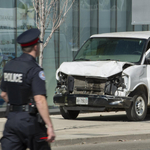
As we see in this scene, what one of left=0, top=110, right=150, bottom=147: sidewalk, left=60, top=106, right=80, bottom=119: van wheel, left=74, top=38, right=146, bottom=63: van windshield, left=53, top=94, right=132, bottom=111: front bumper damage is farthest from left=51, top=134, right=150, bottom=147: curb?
left=60, top=106, right=80, bottom=119: van wheel

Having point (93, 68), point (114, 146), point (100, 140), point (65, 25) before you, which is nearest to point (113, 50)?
point (93, 68)

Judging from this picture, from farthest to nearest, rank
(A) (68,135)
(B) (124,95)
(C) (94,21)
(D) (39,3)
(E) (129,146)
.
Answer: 1. (C) (94,21)
2. (D) (39,3)
3. (B) (124,95)
4. (A) (68,135)
5. (E) (129,146)

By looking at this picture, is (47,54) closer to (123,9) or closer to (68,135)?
(123,9)

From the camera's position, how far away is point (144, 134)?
9.41 m

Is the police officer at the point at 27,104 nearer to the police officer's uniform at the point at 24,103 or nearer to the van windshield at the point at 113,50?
the police officer's uniform at the point at 24,103

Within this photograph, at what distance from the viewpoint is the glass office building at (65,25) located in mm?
14859

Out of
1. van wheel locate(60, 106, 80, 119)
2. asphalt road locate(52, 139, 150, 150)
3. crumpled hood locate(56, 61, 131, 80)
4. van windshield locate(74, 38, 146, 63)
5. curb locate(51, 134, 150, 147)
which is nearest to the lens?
asphalt road locate(52, 139, 150, 150)

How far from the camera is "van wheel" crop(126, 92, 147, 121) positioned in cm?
1204

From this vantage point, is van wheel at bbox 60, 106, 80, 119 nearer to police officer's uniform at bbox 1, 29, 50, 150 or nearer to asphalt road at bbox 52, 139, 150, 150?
asphalt road at bbox 52, 139, 150, 150

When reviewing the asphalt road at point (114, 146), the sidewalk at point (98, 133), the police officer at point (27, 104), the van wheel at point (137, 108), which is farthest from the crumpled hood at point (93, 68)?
the police officer at point (27, 104)

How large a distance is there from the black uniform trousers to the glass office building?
10.6 m

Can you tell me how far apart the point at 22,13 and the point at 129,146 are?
813 cm

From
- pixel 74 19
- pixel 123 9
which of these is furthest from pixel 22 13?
pixel 123 9

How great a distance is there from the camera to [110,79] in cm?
1164
